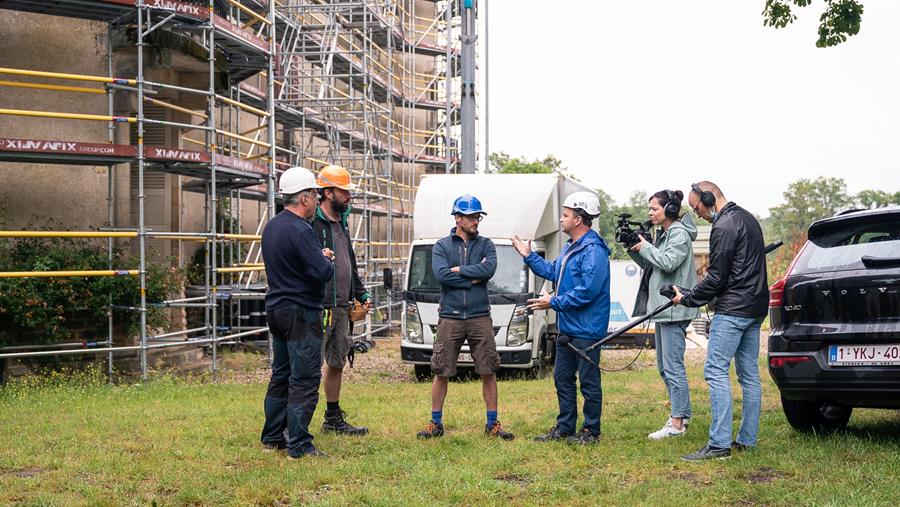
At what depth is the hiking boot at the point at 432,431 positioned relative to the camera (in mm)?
7547

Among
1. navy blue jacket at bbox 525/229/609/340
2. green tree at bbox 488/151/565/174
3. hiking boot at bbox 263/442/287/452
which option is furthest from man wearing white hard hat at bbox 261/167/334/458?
green tree at bbox 488/151/565/174

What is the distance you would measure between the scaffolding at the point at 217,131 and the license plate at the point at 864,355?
26.6 ft

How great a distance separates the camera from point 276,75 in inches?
762

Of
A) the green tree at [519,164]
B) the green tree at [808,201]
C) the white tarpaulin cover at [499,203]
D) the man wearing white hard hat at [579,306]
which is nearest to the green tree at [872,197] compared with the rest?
the green tree at [808,201]

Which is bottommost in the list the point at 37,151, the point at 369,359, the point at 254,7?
the point at 369,359

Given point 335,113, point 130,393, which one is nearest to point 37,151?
point 130,393

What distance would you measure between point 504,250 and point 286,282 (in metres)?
6.95

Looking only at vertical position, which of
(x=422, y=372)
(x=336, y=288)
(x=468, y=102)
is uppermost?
(x=468, y=102)

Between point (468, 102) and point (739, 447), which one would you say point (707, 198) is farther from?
point (468, 102)

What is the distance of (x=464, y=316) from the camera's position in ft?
25.3

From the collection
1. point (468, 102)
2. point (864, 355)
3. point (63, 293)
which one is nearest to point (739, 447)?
point (864, 355)

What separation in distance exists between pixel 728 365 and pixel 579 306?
1.18 meters

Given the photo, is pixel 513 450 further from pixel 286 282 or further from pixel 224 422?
pixel 224 422

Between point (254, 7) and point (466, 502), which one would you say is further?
point (254, 7)
